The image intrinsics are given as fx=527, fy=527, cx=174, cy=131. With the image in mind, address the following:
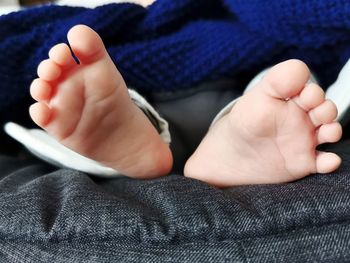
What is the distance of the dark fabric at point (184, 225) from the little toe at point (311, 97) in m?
0.08

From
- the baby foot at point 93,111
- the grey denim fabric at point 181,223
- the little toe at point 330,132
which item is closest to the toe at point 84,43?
the baby foot at point 93,111

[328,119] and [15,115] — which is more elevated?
[328,119]

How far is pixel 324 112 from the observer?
519 millimetres

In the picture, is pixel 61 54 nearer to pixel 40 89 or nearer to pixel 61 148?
pixel 40 89

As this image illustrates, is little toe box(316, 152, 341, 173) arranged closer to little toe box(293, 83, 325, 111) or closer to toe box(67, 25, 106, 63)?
little toe box(293, 83, 325, 111)

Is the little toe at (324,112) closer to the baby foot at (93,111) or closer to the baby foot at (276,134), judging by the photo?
the baby foot at (276,134)

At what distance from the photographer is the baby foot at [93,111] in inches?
20.6

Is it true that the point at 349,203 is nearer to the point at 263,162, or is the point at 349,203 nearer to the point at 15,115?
the point at 263,162

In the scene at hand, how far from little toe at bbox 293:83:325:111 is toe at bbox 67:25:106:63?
211 mm

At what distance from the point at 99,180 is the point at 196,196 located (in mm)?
202

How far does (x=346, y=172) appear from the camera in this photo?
1.79 ft

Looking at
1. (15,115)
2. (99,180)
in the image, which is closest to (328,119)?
(99,180)

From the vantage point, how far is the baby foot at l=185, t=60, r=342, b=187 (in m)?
0.52

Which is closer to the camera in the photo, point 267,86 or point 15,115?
point 267,86
